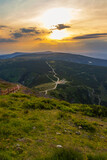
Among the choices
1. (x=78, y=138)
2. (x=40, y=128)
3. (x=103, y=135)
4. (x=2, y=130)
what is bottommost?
(x=103, y=135)

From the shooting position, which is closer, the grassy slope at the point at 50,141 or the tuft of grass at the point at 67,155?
the tuft of grass at the point at 67,155

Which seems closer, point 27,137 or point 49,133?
point 27,137

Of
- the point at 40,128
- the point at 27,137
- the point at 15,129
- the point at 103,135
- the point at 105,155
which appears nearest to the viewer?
the point at 105,155

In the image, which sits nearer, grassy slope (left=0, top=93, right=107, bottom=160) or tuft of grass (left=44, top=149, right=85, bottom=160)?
tuft of grass (left=44, top=149, right=85, bottom=160)

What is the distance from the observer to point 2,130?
775cm

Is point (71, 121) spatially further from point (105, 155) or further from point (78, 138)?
point (105, 155)

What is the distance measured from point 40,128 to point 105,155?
480cm

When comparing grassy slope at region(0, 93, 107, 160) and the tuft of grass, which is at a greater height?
the tuft of grass

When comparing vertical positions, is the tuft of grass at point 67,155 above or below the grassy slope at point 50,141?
above

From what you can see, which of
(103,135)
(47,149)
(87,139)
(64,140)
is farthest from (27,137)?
(103,135)

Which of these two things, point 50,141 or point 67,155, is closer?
point 67,155

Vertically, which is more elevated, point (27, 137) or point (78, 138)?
point (27, 137)

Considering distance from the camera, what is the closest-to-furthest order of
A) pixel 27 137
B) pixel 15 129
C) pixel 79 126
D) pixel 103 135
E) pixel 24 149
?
pixel 24 149
pixel 27 137
pixel 15 129
pixel 103 135
pixel 79 126

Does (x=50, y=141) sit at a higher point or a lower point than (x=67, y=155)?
lower
